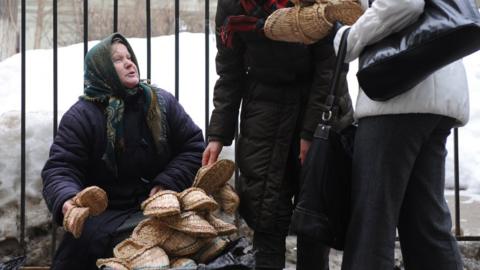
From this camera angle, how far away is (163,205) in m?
2.90

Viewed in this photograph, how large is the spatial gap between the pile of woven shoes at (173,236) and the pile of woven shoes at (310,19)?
27.7 inches

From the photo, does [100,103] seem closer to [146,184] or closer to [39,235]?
[146,184]

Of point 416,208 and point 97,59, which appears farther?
point 97,59

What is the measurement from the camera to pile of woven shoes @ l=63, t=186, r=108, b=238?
2.87 meters

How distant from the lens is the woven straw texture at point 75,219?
9.41 feet

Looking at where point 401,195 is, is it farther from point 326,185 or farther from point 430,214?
point 326,185

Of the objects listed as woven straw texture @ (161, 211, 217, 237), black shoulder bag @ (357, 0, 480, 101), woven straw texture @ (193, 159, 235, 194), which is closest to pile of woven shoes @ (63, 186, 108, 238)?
woven straw texture @ (161, 211, 217, 237)

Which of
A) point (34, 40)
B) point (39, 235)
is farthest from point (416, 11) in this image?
point (34, 40)

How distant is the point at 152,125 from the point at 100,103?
246mm

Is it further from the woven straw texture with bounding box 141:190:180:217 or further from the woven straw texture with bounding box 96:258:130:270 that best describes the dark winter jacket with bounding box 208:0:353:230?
the woven straw texture with bounding box 96:258:130:270

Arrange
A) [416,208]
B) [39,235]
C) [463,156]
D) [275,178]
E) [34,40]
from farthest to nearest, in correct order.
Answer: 1. [34,40]
2. [463,156]
3. [39,235]
4. [275,178]
5. [416,208]

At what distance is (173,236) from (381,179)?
0.82 meters

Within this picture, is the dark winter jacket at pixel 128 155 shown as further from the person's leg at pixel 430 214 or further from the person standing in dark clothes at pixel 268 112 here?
the person's leg at pixel 430 214

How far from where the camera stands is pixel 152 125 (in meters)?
3.42
